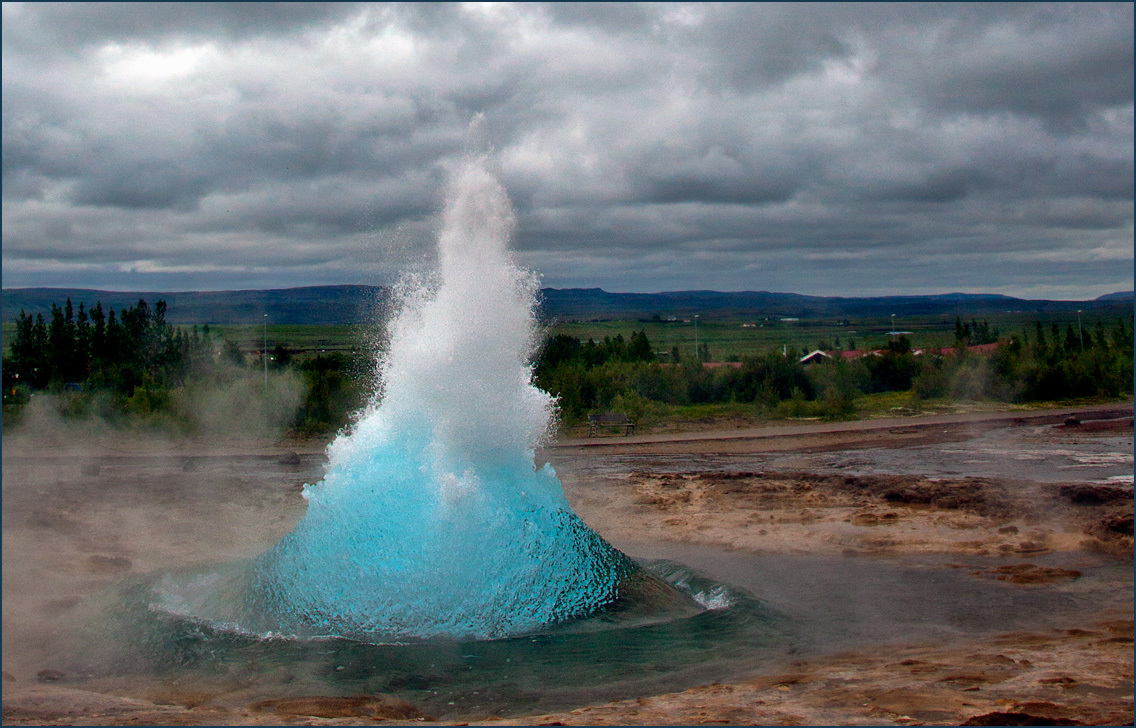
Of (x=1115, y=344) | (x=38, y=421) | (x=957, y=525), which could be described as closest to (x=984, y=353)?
(x=1115, y=344)

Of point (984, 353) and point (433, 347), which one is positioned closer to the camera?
point (433, 347)

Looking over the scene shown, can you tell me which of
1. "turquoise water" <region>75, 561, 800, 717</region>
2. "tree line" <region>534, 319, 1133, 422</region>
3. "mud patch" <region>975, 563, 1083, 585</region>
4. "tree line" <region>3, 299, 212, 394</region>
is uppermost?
"tree line" <region>3, 299, 212, 394</region>

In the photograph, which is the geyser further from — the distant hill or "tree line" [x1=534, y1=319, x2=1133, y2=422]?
the distant hill

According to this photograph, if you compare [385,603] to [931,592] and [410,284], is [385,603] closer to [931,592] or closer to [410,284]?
[410,284]

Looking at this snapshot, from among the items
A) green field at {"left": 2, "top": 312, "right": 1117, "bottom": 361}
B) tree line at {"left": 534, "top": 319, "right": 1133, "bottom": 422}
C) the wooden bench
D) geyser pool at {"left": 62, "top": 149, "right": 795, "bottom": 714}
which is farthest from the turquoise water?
green field at {"left": 2, "top": 312, "right": 1117, "bottom": 361}

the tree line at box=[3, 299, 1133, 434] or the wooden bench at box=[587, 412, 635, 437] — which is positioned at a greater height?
the tree line at box=[3, 299, 1133, 434]

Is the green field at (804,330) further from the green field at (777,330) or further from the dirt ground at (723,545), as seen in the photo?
the dirt ground at (723,545)

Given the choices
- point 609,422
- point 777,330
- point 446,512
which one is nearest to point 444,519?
point 446,512
